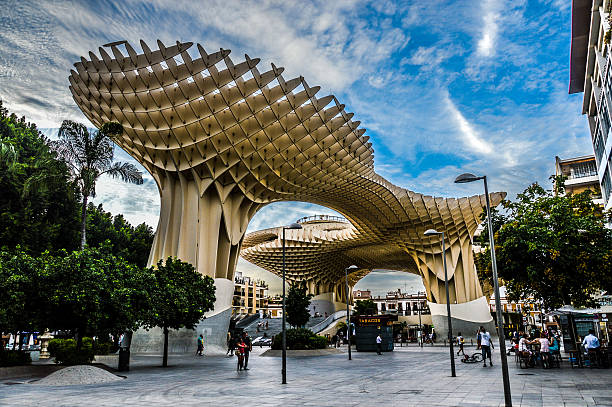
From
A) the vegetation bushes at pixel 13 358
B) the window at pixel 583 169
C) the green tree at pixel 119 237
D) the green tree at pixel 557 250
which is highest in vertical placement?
the window at pixel 583 169

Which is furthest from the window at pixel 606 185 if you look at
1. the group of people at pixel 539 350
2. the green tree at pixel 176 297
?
the green tree at pixel 176 297

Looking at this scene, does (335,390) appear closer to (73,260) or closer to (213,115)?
(73,260)

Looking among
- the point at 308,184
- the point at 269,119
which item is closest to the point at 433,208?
the point at 308,184

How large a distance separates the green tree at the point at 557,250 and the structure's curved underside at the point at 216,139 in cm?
1574

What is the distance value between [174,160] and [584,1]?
89.4ft

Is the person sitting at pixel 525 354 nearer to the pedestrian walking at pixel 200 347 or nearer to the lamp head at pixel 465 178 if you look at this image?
the lamp head at pixel 465 178

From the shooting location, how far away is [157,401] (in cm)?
1111

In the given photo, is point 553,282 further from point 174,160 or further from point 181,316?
point 174,160

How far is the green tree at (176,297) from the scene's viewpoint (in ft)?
67.2

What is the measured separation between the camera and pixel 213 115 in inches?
1167

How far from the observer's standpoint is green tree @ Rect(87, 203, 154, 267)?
38.7 meters

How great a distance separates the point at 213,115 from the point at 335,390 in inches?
852

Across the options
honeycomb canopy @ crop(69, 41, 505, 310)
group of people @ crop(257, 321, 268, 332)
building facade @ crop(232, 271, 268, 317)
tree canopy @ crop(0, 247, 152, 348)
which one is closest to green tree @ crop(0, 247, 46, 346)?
tree canopy @ crop(0, 247, 152, 348)

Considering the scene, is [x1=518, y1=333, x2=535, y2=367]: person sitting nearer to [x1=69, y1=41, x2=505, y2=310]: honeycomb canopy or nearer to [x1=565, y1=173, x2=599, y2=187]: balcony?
[x1=69, y1=41, x2=505, y2=310]: honeycomb canopy
